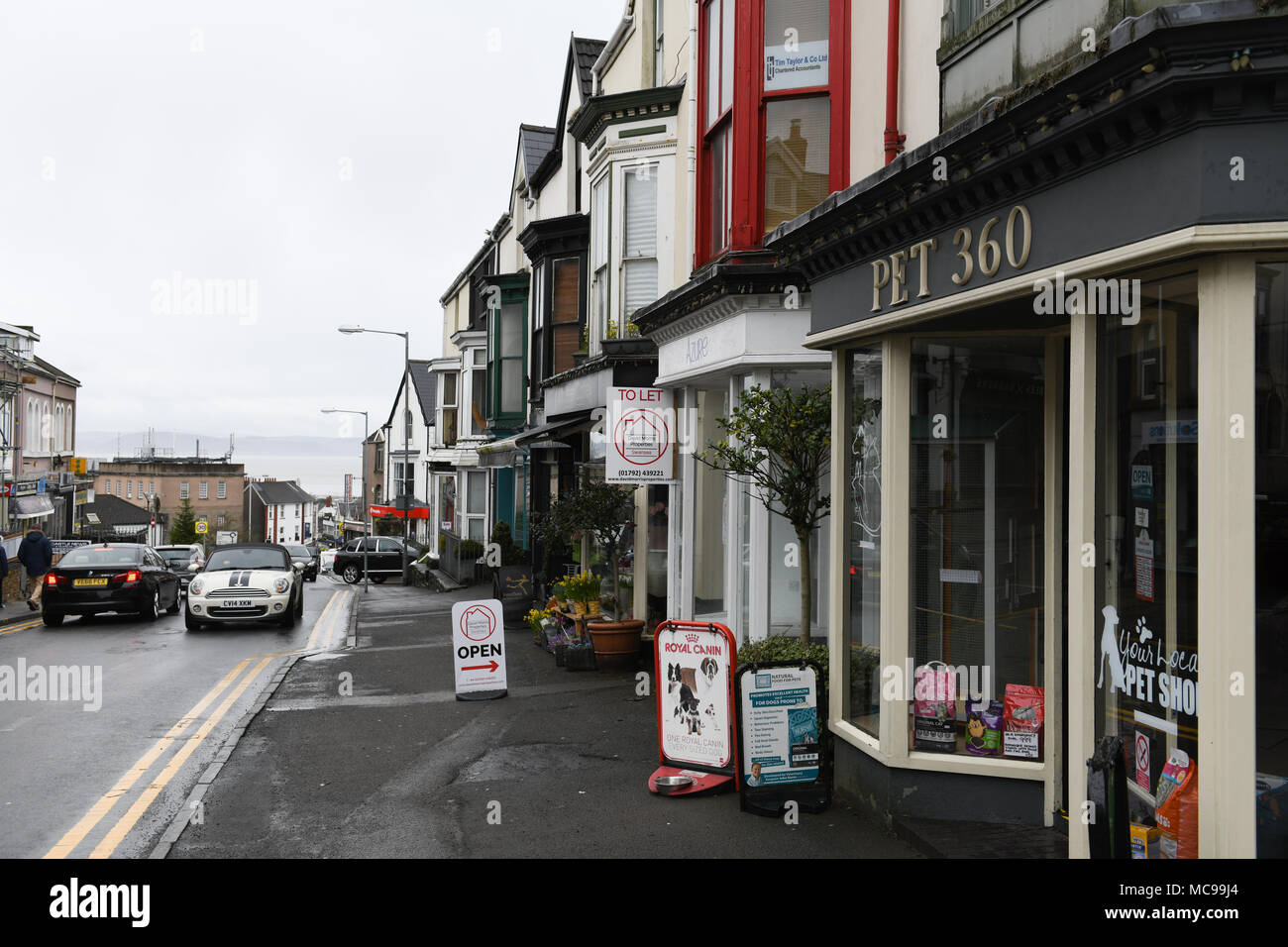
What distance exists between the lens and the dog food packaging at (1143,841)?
16.1 ft

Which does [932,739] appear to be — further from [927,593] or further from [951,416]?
[951,416]

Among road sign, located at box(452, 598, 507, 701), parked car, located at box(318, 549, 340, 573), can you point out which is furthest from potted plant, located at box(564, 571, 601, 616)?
parked car, located at box(318, 549, 340, 573)

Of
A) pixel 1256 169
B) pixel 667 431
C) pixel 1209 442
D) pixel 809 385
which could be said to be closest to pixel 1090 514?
pixel 1209 442

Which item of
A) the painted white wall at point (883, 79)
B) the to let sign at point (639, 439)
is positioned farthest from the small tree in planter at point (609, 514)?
the painted white wall at point (883, 79)

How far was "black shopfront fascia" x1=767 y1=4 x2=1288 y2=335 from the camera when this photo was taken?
416 cm

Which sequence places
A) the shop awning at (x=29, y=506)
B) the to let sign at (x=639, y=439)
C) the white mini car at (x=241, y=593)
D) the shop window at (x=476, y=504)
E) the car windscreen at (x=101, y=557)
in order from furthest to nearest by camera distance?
the shop awning at (x=29, y=506) < the shop window at (x=476, y=504) < the car windscreen at (x=101, y=557) < the white mini car at (x=241, y=593) < the to let sign at (x=639, y=439)

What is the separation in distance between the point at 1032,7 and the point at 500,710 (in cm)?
813

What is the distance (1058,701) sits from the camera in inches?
266

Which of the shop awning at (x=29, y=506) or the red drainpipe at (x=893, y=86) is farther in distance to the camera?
the shop awning at (x=29, y=506)

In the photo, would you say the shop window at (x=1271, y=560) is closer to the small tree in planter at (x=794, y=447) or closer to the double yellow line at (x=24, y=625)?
the small tree in planter at (x=794, y=447)

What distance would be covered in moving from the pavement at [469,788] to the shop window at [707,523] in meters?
1.36

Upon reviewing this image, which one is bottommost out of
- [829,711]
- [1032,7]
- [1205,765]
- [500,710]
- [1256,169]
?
[500,710]

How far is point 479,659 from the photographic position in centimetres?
1215
